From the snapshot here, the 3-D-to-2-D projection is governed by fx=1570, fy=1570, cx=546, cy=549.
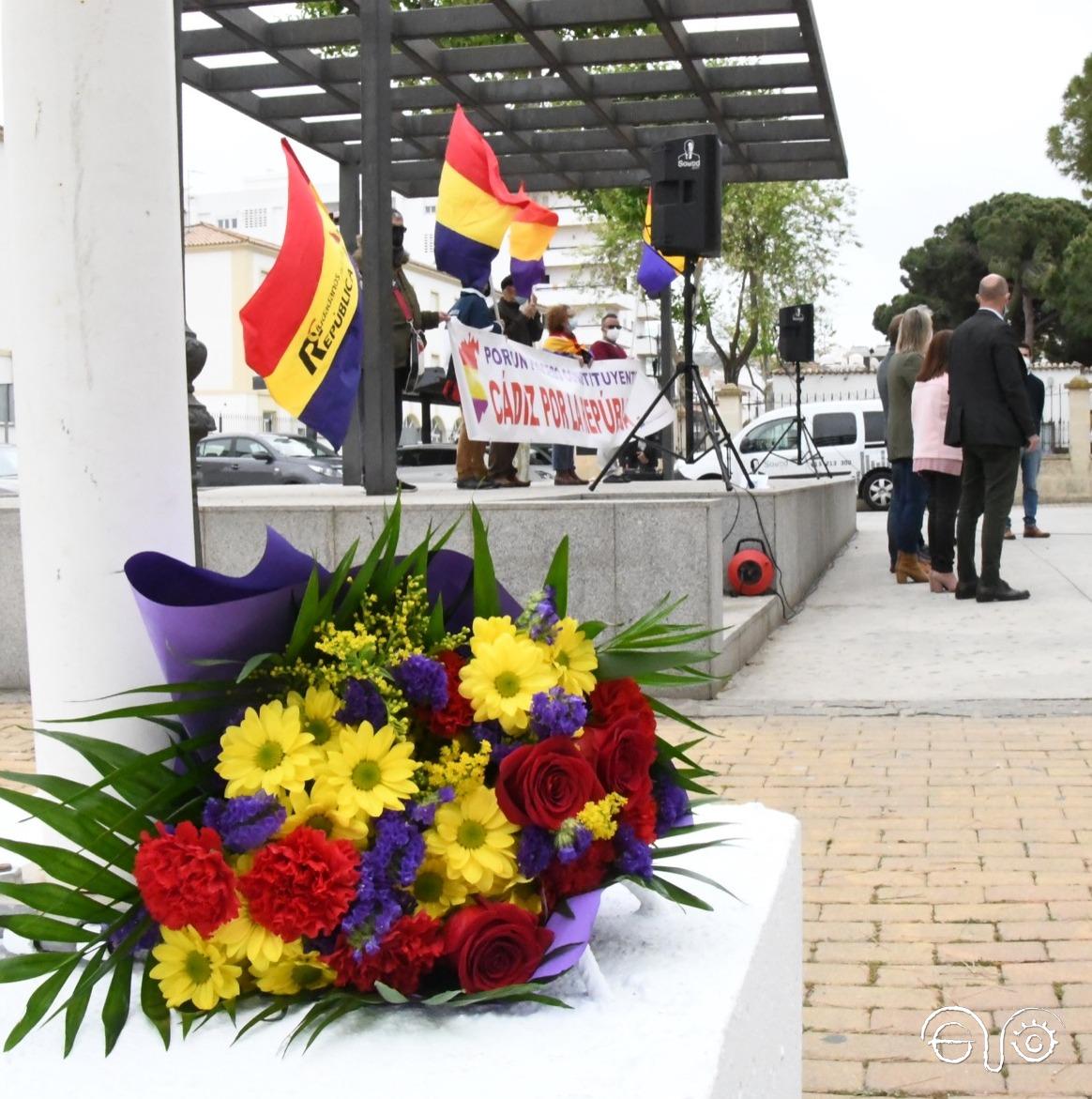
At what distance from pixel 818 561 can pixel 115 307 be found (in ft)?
39.4

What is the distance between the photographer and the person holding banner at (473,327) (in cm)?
1130

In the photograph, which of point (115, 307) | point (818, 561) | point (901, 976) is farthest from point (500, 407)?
point (115, 307)

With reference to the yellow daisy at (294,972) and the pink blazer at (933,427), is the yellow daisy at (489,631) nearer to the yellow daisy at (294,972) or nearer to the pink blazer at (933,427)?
the yellow daisy at (294,972)

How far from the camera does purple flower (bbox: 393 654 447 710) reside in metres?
1.81

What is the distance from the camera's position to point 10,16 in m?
1.92

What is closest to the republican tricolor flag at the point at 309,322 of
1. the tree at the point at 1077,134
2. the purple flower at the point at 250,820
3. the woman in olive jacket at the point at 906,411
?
the purple flower at the point at 250,820

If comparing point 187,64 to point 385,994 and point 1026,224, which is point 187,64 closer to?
point 385,994

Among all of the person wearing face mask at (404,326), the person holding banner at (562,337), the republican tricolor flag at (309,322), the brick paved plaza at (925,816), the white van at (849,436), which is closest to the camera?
the brick paved plaza at (925,816)

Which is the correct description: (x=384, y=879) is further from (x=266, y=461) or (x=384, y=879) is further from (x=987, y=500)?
(x=266, y=461)

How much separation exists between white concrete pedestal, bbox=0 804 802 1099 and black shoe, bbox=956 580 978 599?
9.74 meters

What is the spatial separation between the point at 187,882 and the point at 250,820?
0.32ft

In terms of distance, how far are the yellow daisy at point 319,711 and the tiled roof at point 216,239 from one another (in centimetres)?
7258

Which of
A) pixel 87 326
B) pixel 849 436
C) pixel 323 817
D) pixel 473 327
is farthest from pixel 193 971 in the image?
pixel 849 436

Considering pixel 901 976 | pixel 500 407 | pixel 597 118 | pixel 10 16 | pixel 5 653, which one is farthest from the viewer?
pixel 597 118
